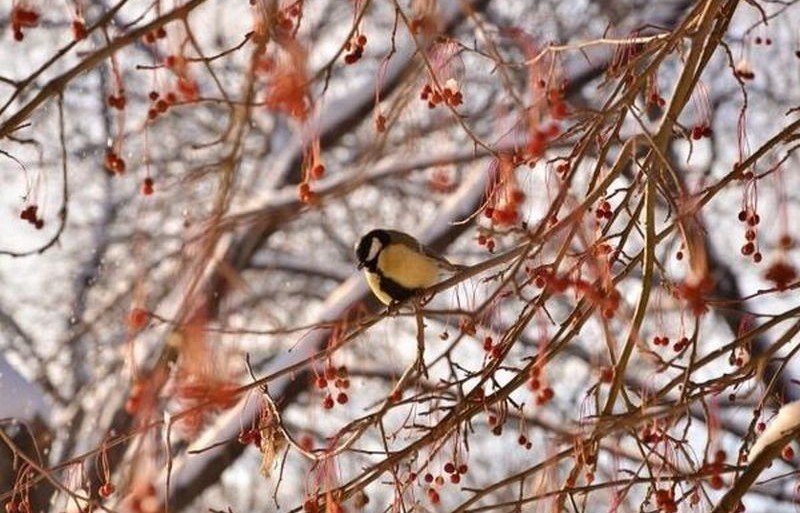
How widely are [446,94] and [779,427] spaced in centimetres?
78

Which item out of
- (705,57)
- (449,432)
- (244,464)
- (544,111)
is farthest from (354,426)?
(244,464)

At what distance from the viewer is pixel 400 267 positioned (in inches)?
139

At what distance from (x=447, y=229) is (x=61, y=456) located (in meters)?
2.02

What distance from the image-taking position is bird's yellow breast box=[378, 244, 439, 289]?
3.53 m

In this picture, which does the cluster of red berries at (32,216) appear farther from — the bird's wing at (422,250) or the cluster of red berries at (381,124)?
the bird's wing at (422,250)

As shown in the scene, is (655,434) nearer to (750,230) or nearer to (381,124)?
(750,230)

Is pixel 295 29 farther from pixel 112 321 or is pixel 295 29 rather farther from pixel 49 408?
pixel 112 321

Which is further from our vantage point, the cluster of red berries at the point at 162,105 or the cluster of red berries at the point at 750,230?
the cluster of red berries at the point at 750,230

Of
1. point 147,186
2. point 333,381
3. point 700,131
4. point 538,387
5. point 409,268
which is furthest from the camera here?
point 409,268

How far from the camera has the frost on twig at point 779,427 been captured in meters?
2.40

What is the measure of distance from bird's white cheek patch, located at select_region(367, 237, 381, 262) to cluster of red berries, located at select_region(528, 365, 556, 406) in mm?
1172

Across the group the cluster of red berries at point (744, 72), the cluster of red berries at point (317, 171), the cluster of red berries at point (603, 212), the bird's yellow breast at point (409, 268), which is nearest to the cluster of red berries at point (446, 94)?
the cluster of red berries at point (317, 171)

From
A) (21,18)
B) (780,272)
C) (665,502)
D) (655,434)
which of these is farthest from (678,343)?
(21,18)

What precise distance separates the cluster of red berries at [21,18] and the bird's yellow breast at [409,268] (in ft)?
5.04
